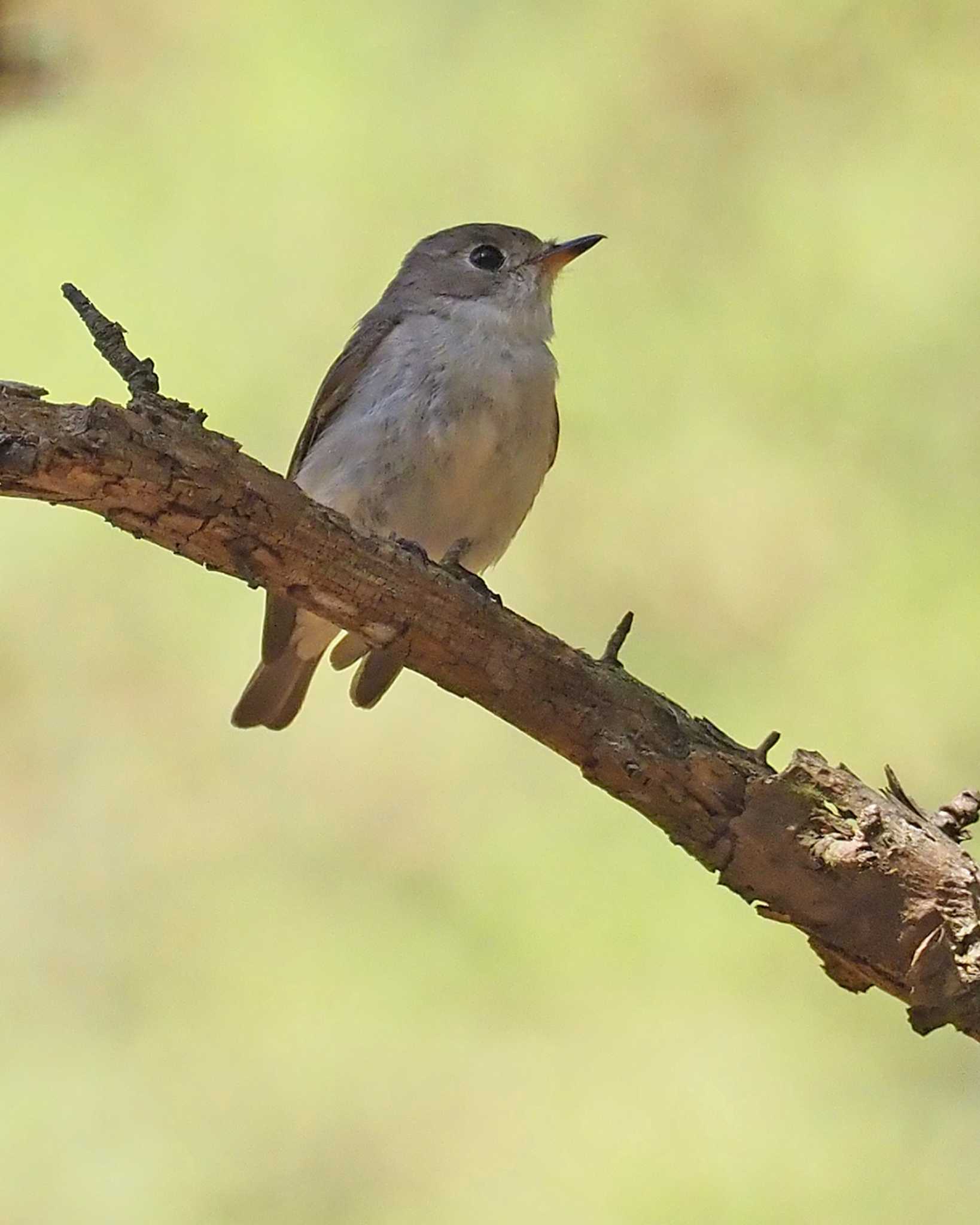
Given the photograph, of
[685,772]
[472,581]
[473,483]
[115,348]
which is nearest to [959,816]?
[685,772]

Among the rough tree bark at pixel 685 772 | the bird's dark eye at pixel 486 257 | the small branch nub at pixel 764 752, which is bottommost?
the rough tree bark at pixel 685 772

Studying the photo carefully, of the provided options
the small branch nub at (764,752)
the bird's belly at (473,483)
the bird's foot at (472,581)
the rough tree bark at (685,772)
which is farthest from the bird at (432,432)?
the small branch nub at (764,752)

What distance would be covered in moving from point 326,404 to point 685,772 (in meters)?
1.09

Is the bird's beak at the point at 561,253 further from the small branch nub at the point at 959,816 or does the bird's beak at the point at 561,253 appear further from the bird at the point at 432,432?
the small branch nub at the point at 959,816

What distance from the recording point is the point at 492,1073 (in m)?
3.29

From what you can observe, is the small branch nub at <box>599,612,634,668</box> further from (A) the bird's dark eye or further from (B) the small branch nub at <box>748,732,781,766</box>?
(A) the bird's dark eye

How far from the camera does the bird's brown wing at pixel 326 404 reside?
2717 mm

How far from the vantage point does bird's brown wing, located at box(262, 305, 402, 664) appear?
8.91 ft

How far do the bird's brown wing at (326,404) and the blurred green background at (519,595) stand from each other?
0.80m

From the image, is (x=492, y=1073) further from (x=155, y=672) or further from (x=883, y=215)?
(x=883, y=215)

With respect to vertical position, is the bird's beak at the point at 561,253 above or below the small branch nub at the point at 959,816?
above

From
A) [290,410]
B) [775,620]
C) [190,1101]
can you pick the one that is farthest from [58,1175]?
[775,620]

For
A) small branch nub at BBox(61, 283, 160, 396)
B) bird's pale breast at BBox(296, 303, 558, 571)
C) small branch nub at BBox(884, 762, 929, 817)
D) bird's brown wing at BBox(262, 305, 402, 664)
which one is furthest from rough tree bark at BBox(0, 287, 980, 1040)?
bird's brown wing at BBox(262, 305, 402, 664)

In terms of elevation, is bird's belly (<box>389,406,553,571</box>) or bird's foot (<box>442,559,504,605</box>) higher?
bird's belly (<box>389,406,553,571</box>)
